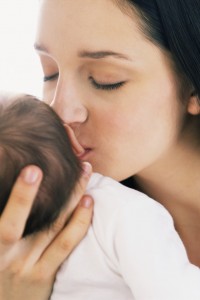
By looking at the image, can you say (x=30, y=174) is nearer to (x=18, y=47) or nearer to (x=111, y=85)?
(x=111, y=85)

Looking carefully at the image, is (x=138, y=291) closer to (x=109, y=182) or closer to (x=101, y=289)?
(x=101, y=289)

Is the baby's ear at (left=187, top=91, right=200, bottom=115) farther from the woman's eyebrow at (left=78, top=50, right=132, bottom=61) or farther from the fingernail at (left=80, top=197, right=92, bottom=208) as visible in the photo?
the fingernail at (left=80, top=197, right=92, bottom=208)


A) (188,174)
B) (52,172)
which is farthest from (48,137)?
(188,174)

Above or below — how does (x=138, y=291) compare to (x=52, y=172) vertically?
below

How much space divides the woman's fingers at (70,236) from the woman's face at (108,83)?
0.25 m

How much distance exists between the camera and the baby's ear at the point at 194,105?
1238 millimetres

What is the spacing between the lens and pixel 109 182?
3.43 ft

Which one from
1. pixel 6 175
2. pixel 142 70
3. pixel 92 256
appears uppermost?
pixel 142 70

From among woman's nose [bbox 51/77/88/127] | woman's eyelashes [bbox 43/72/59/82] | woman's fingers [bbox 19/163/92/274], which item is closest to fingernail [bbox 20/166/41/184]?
woman's fingers [bbox 19/163/92/274]

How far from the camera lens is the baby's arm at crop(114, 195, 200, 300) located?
36.8 inches

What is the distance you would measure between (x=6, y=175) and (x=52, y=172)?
3.3 inches

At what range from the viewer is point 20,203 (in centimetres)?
88

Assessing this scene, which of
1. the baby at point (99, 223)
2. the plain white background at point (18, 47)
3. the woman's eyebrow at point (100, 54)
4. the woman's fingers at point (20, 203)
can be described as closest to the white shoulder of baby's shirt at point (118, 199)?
the baby at point (99, 223)

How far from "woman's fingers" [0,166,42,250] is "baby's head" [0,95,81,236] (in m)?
0.02
